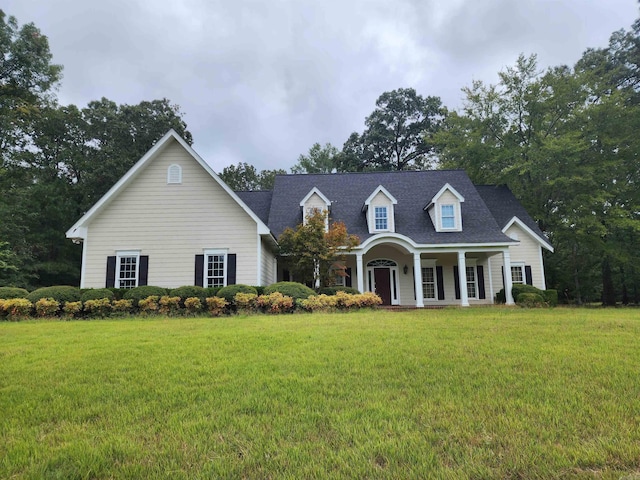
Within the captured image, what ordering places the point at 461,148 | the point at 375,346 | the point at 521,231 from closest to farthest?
the point at 375,346, the point at 521,231, the point at 461,148

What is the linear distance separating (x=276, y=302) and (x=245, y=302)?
44.1 inches

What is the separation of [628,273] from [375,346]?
3067 centimetres

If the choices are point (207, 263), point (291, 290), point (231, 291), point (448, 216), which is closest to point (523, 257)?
point (448, 216)

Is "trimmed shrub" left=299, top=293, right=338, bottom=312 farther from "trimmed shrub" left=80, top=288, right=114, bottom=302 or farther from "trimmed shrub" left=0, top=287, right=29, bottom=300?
"trimmed shrub" left=0, top=287, right=29, bottom=300

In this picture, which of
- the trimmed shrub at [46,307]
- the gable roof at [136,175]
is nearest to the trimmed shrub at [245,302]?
the gable roof at [136,175]

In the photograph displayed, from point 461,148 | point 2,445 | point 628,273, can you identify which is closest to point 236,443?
point 2,445

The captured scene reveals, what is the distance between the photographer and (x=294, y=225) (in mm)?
19719

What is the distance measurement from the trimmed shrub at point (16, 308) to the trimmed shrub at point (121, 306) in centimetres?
257

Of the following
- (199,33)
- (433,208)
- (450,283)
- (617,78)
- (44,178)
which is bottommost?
(450,283)

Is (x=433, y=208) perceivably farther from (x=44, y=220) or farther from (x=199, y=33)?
(x=44, y=220)

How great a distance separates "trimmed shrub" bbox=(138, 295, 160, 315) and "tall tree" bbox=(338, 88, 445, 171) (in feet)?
101

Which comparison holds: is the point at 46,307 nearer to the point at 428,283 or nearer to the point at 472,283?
the point at 428,283

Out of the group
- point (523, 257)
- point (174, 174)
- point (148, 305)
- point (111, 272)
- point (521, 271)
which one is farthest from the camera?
point (523, 257)

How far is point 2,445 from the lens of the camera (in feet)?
10.6
